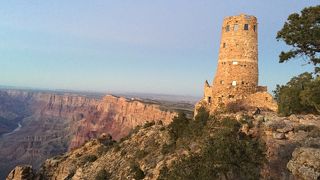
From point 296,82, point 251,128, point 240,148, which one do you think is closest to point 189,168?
point 240,148

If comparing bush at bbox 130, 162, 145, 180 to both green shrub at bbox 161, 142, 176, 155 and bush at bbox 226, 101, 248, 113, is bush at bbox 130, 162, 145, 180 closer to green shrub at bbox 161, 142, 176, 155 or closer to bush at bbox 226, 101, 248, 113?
green shrub at bbox 161, 142, 176, 155

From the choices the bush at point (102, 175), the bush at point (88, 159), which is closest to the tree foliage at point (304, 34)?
the bush at point (102, 175)

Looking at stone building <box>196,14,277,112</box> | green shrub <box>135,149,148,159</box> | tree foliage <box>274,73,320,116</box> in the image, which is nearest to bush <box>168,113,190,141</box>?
green shrub <box>135,149,148,159</box>

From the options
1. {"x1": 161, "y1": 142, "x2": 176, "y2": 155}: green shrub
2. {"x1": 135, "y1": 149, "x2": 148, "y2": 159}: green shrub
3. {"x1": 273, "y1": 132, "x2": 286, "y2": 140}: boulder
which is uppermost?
{"x1": 273, "y1": 132, "x2": 286, "y2": 140}: boulder

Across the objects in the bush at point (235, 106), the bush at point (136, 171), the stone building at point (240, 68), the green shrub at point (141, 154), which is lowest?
the bush at point (136, 171)

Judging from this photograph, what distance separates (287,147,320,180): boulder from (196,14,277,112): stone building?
52.4ft

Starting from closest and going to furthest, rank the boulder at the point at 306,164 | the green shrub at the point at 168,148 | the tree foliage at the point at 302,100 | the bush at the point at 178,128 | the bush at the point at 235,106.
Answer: the boulder at the point at 306,164 < the tree foliage at the point at 302,100 < the green shrub at the point at 168,148 < the bush at the point at 235,106 < the bush at the point at 178,128

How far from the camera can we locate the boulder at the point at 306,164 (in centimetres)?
1521

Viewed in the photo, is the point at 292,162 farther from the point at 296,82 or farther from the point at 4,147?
the point at 4,147

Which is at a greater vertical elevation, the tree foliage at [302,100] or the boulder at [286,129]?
the tree foliage at [302,100]

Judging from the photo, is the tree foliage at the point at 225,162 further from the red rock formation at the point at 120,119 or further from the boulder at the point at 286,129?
the red rock formation at the point at 120,119

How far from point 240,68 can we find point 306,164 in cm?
1799

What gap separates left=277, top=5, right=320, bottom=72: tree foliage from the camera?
21062 mm

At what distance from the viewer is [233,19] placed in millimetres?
33156
